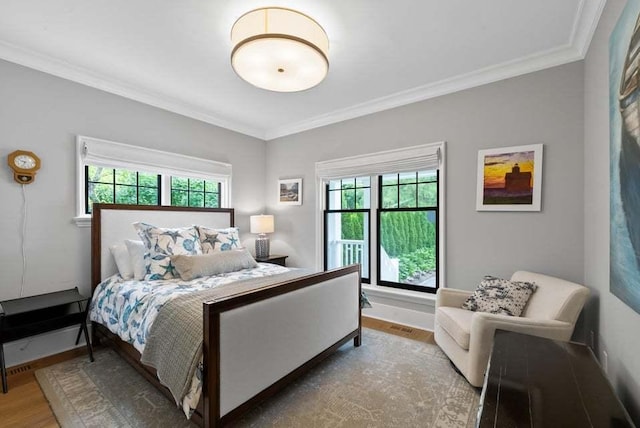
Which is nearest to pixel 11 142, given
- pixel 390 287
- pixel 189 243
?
pixel 189 243

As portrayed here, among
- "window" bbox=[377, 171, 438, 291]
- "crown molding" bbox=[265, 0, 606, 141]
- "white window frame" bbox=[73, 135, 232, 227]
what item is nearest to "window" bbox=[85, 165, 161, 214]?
"white window frame" bbox=[73, 135, 232, 227]

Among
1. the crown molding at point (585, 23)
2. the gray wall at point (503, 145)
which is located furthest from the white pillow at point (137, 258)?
the crown molding at point (585, 23)

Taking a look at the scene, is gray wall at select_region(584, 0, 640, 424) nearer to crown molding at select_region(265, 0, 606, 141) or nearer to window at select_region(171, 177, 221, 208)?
crown molding at select_region(265, 0, 606, 141)

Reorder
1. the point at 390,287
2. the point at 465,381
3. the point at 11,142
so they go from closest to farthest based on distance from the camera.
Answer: the point at 465,381
the point at 11,142
the point at 390,287

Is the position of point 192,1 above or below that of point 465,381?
above

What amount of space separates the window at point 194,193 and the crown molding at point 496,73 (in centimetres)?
157

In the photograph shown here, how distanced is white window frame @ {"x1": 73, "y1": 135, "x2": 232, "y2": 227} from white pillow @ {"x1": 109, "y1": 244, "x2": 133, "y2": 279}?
0.37m

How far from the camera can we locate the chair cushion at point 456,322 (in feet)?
6.98

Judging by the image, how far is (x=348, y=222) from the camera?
4020 mm

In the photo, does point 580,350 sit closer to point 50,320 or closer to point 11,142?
point 50,320

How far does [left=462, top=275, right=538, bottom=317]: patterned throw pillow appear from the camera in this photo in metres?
2.24

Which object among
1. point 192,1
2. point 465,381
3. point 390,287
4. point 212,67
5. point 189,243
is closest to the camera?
point 192,1

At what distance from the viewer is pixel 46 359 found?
2539 mm

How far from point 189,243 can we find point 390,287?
2.35m
